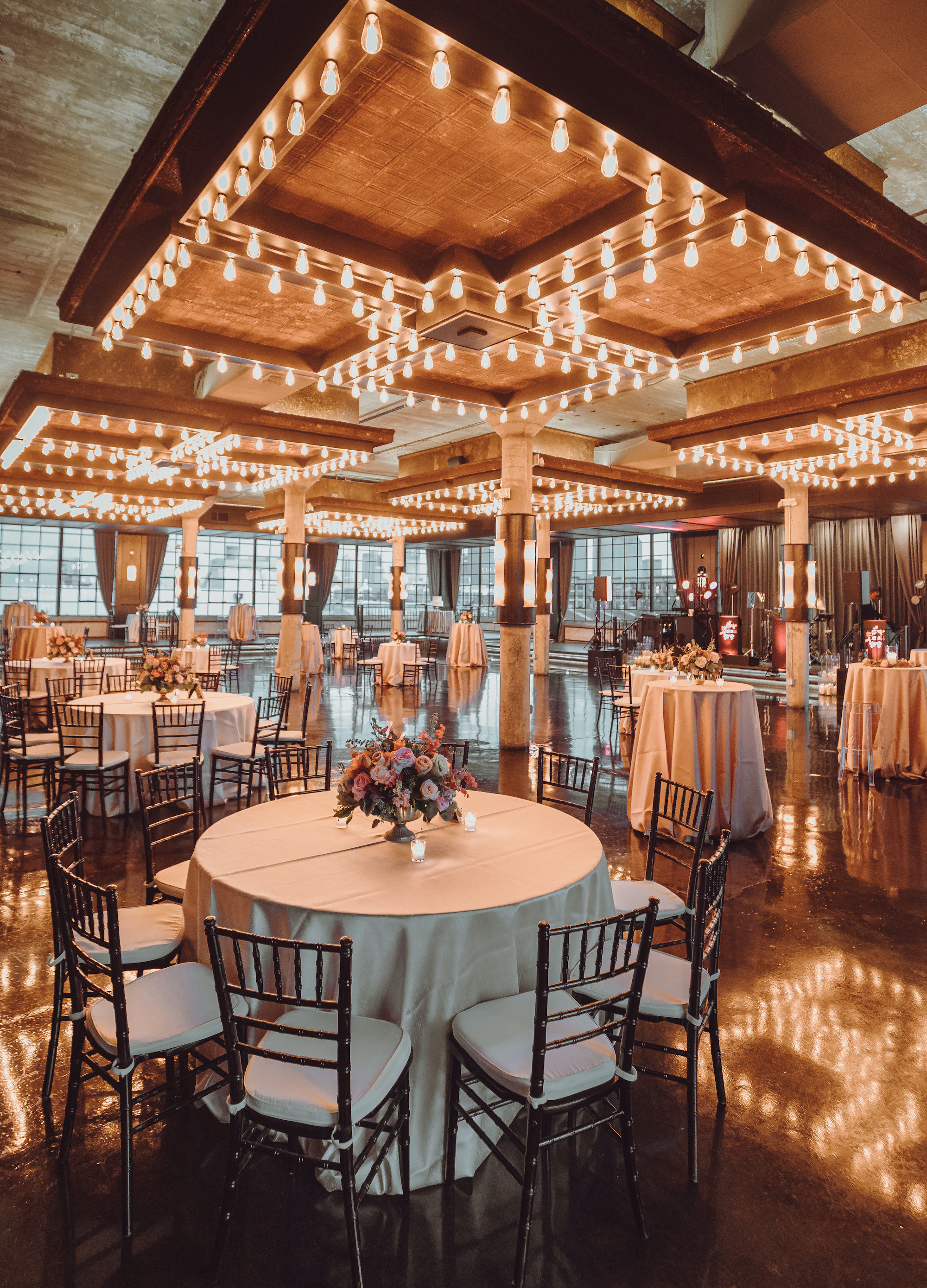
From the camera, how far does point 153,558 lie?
76.6 feet

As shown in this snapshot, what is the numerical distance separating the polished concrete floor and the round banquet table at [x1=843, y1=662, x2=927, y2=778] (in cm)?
425

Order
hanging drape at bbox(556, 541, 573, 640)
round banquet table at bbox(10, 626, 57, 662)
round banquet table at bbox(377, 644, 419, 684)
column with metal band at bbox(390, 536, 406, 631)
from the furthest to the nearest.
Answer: hanging drape at bbox(556, 541, 573, 640) < column with metal band at bbox(390, 536, 406, 631) < round banquet table at bbox(377, 644, 419, 684) < round banquet table at bbox(10, 626, 57, 662)

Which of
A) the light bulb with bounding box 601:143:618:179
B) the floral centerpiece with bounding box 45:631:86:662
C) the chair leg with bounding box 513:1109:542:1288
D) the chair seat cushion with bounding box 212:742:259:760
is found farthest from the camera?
the floral centerpiece with bounding box 45:631:86:662

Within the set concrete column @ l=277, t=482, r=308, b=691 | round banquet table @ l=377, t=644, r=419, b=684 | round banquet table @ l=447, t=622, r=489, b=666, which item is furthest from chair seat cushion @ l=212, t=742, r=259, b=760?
round banquet table @ l=447, t=622, r=489, b=666

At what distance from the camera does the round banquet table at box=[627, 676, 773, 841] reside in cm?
550

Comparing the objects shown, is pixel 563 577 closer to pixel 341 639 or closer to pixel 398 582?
pixel 398 582

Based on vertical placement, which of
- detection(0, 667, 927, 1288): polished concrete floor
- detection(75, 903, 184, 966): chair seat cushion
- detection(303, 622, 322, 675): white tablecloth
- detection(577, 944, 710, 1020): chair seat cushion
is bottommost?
detection(0, 667, 927, 1288): polished concrete floor

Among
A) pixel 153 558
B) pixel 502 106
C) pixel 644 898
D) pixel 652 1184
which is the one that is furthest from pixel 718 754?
pixel 153 558

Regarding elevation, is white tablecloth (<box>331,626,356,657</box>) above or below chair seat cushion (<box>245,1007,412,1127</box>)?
above

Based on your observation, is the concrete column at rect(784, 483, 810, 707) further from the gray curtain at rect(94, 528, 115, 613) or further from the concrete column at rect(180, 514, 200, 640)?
the gray curtain at rect(94, 528, 115, 613)

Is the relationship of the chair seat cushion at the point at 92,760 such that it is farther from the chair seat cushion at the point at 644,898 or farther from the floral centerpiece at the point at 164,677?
the chair seat cushion at the point at 644,898

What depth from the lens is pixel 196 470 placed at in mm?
11344

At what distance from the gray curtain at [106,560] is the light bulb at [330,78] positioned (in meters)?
22.1

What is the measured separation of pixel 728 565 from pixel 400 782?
19.2m
